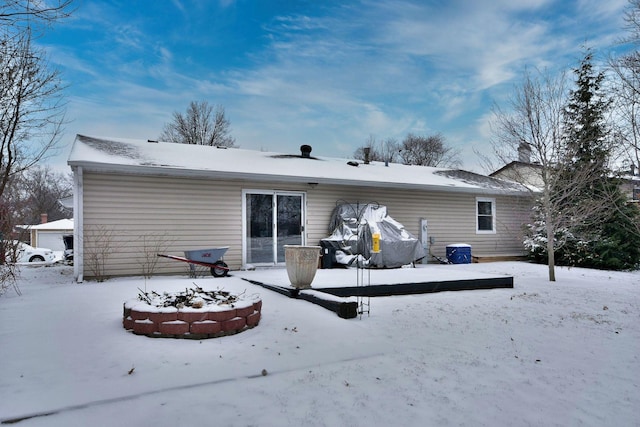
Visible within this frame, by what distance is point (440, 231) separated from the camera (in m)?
12.9

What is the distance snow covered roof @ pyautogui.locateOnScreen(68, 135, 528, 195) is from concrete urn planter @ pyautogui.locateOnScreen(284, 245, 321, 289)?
408 cm

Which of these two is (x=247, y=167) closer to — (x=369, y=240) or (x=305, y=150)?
(x=369, y=240)

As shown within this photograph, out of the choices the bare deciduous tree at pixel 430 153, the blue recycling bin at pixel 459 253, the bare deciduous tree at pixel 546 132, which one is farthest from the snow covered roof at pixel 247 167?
the bare deciduous tree at pixel 430 153

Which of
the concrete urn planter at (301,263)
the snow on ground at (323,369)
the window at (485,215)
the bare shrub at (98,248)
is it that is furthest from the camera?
the window at (485,215)

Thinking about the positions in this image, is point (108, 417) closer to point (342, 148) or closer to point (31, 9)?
point (31, 9)

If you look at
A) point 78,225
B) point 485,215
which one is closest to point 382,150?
point 485,215

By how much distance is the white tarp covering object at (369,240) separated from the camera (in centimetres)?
995

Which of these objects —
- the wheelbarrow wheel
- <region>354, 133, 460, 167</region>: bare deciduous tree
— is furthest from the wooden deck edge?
<region>354, 133, 460, 167</region>: bare deciduous tree

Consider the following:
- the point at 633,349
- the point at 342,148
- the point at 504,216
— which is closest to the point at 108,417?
the point at 633,349

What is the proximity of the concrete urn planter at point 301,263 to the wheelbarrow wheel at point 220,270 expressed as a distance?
2875 mm

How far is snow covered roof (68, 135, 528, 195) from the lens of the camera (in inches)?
337

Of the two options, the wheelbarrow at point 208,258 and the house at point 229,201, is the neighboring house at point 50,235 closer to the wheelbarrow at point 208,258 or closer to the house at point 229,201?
the house at point 229,201

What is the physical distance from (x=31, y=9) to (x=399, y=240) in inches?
340

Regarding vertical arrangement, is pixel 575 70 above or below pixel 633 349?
above
